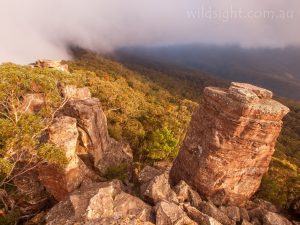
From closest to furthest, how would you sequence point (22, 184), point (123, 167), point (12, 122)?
point (12, 122)
point (22, 184)
point (123, 167)

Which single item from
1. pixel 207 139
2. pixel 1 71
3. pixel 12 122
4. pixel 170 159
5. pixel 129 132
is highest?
pixel 1 71

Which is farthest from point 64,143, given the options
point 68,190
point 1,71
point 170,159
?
point 170,159

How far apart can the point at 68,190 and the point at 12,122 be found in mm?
9077

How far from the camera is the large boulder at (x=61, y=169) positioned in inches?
1143

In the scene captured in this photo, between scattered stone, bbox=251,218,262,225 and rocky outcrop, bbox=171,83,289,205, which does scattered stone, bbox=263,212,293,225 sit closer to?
scattered stone, bbox=251,218,262,225

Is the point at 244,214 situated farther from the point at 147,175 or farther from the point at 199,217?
the point at 147,175

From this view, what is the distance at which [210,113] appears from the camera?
3172 cm

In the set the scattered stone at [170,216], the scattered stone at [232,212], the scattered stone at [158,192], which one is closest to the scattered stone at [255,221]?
the scattered stone at [232,212]

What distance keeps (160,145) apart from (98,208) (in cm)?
2584

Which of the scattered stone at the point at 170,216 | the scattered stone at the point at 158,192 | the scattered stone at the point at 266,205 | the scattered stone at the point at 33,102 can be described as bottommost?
the scattered stone at the point at 266,205

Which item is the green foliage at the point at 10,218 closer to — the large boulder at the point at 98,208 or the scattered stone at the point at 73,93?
the large boulder at the point at 98,208

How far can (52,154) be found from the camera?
2622cm

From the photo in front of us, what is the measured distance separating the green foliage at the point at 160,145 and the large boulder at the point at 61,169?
18666mm

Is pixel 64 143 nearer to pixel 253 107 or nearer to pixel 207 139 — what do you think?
pixel 207 139
